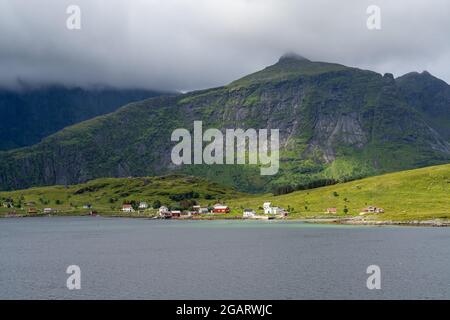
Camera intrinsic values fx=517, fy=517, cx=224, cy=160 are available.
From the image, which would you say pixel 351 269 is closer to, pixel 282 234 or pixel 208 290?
pixel 208 290

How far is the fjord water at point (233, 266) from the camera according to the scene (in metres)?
80.4

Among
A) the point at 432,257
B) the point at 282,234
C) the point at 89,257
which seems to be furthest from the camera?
the point at 282,234

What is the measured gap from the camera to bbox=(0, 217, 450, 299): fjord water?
80.4 metres

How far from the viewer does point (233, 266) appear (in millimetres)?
106000

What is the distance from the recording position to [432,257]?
113 metres

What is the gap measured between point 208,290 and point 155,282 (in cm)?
1228
